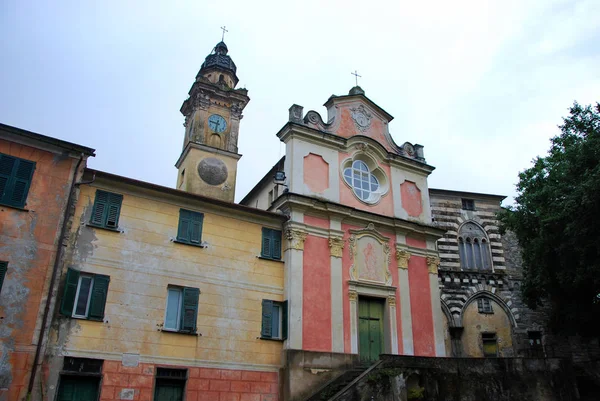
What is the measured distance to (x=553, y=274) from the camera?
22656 mm

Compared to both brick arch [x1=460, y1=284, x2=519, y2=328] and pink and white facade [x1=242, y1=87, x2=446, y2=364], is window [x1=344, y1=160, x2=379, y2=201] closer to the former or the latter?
pink and white facade [x1=242, y1=87, x2=446, y2=364]

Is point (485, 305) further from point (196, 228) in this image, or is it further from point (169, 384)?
point (169, 384)

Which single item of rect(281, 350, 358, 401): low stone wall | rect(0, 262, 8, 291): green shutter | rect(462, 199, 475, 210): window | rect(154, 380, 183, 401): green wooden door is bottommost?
rect(154, 380, 183, 401): green wooden door

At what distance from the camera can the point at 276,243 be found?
19078mm

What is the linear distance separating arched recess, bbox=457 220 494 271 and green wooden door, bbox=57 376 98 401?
19.5 metres

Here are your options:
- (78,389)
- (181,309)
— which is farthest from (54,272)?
(181,309)

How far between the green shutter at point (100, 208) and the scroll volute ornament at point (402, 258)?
11.8 metres

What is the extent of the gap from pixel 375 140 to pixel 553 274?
10046 mm

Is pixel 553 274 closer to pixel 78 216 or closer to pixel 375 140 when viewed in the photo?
pixel 375 140

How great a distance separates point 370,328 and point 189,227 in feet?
26.9

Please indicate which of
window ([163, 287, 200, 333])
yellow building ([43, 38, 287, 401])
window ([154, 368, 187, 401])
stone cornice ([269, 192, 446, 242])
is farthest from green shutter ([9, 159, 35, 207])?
stone cornice ([269, 192, 446, 242])

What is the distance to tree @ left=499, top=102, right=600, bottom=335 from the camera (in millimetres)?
18531

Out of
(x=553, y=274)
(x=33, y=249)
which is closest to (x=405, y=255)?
(x=553, y=274)

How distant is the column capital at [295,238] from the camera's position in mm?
18938
